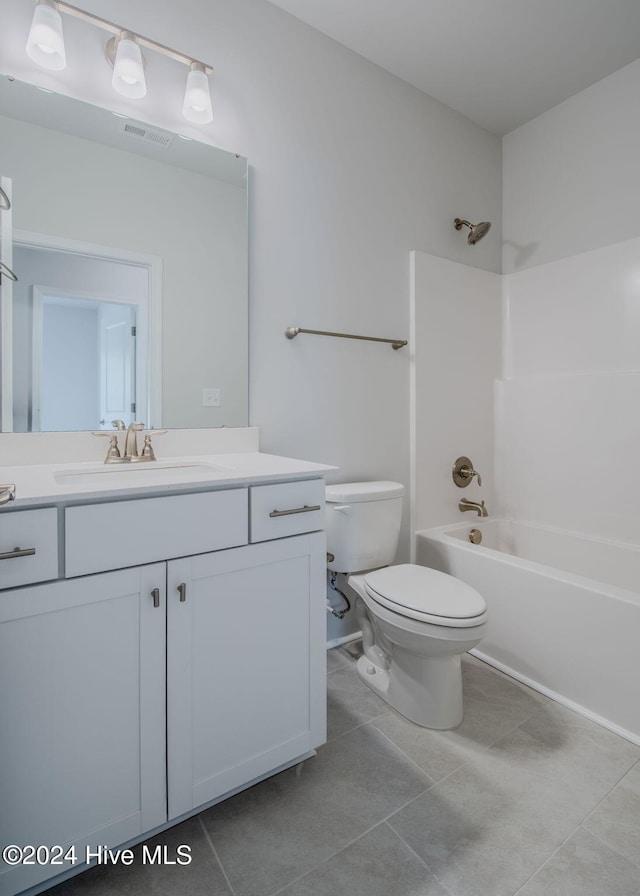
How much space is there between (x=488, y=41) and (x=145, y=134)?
1534 mm

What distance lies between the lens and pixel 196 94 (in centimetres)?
151

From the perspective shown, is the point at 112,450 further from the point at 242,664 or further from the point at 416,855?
the point at 416,855

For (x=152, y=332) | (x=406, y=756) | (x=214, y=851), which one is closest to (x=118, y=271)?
(x=152, y=332)

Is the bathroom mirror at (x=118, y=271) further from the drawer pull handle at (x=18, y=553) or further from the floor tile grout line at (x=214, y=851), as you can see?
the floor tile grout line at (x=214, y=851)

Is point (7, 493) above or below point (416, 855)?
above

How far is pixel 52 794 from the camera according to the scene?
2.99 feet

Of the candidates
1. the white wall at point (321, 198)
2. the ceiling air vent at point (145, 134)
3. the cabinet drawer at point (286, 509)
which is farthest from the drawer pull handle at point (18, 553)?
the ceiling air vent at point (145, 134)

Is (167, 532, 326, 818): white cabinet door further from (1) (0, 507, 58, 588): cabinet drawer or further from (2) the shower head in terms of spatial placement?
(2) the shower head

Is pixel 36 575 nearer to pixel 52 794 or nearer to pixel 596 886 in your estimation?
pixel 52 794

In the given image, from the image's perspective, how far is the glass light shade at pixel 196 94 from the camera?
1.50 m

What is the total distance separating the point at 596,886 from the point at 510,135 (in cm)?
318

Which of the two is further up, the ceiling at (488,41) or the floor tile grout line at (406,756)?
the ceiling at (488,41)

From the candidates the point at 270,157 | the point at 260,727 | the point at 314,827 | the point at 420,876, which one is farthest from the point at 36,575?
the point at 270,157

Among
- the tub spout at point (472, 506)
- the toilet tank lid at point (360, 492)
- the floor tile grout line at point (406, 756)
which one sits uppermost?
the toilet tank lid at point (360, 492)
